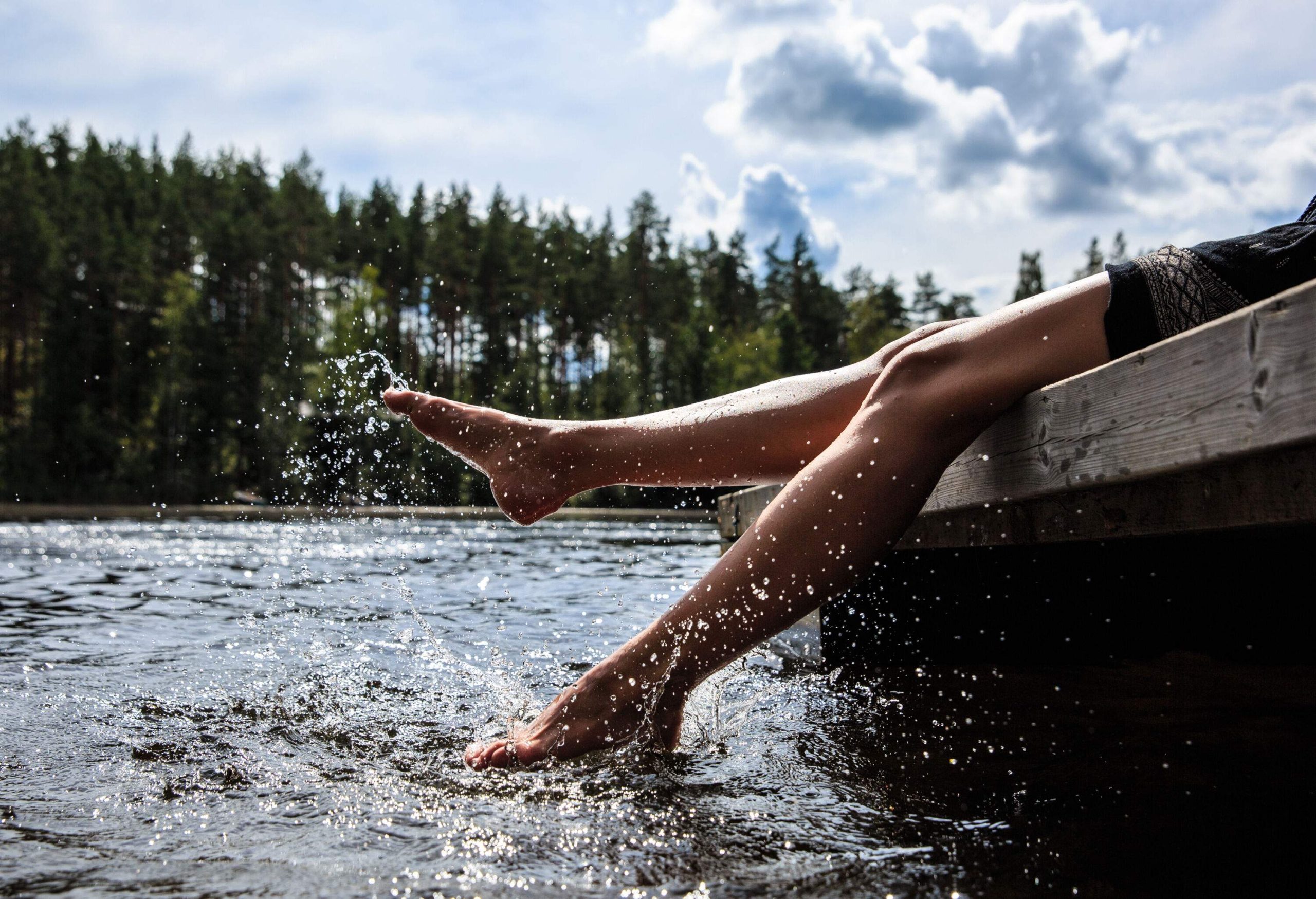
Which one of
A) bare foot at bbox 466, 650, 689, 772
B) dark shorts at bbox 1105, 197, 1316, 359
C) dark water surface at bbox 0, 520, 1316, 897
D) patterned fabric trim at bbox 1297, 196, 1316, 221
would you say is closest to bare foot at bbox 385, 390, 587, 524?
dark water surface at bbox 0, 520, 1316, 897

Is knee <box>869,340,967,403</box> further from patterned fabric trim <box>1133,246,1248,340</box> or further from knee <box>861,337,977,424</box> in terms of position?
patterned fabric trim <box>1133,246,1248,340</box>

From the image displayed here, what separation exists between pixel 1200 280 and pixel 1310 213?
24 cm

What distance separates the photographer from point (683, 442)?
6.33 ft

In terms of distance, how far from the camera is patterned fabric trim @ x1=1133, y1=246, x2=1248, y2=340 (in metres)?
1.39

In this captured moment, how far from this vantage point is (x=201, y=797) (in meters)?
1.31

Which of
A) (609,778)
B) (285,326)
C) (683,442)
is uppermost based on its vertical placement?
(285,326)

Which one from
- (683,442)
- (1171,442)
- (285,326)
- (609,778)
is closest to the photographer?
(1171,442)

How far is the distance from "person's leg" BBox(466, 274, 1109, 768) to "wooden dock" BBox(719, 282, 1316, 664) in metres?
0.10

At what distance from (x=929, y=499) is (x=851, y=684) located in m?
0.54

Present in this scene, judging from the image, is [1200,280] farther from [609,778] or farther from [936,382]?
[609,778]

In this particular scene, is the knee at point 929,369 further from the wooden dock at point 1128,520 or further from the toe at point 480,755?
the toe at point 480,755

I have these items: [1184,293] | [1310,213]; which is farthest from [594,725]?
[1310,213]

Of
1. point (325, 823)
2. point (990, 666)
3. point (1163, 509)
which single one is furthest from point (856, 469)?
point (990, 666)

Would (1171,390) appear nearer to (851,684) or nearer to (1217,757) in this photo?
(1217,757)
